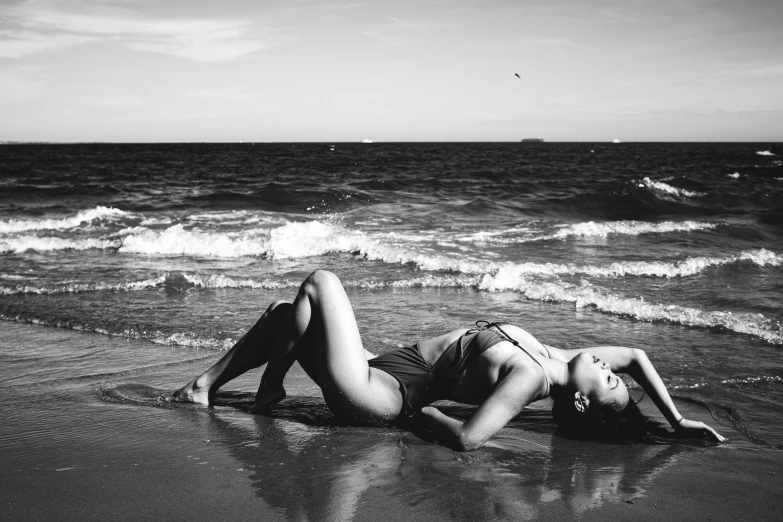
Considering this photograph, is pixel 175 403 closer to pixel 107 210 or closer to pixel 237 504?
pixel 237 504

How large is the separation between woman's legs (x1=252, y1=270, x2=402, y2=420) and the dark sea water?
6.11 ft

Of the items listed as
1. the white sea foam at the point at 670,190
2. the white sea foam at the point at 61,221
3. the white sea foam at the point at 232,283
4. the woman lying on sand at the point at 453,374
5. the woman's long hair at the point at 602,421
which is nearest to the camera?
the woman lying on sand at the point at 453,374

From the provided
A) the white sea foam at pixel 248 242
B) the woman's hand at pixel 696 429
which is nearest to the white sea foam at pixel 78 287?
the white sea foam at pixel 248 242

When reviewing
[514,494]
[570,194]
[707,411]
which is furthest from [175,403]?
[570,194]

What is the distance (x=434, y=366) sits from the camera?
340cm

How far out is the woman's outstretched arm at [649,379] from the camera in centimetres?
334

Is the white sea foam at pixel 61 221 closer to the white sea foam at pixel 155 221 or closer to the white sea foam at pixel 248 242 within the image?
the white sea foam at pixel 155 221

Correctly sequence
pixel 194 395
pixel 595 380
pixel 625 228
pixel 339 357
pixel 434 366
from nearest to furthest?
1. pixel 595 380
2. pixel 339 357
3. pixel 434 366
4. pixel 194 395
5. pixel 625 228

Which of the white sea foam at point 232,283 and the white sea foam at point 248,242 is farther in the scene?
the white sea foam at point 248,242

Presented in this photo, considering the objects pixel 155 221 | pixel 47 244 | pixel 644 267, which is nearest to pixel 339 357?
pixel 644 267

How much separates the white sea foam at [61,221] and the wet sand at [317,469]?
12.0 meters

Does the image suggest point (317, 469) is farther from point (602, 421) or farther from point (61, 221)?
point (61, 221)

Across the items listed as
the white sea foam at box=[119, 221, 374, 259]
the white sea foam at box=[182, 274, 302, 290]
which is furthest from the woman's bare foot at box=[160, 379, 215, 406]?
the white sea foam at box=[119, 221, 374, 259]

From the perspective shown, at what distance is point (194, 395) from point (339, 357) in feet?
3.58
